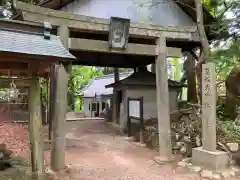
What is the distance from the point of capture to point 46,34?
4.68 m

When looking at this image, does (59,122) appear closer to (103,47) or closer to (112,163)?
(112,163)

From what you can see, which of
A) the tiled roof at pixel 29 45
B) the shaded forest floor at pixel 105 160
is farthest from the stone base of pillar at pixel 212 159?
the tiled roof at pixel 29 45

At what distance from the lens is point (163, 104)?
7.57 m

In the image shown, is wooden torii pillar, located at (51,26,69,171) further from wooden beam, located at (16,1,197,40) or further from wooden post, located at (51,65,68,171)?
wooden beam, located at (16,1,197,40)

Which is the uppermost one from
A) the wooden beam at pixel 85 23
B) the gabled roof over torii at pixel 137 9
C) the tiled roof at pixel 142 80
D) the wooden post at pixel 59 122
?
the gabled roof over torii at pixel 137 9

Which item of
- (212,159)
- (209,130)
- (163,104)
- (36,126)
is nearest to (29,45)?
(36,126)

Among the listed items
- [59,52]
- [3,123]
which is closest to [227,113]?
[59,52]

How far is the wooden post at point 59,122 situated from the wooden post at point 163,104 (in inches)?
116

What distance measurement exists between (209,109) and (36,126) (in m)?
4.58

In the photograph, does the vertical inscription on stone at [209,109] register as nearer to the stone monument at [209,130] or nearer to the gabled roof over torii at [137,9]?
the stone monument at [209,130]

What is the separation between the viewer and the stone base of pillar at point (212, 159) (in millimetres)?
6391

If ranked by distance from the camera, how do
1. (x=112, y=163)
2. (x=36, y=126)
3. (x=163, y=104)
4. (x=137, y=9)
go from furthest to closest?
(x=137, y=9)
(x=163, y=104)
(x=112, y=163)
(x=36, y=126)

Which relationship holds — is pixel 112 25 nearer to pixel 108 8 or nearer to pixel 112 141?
pixel 108 8

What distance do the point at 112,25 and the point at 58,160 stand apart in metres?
3.88
